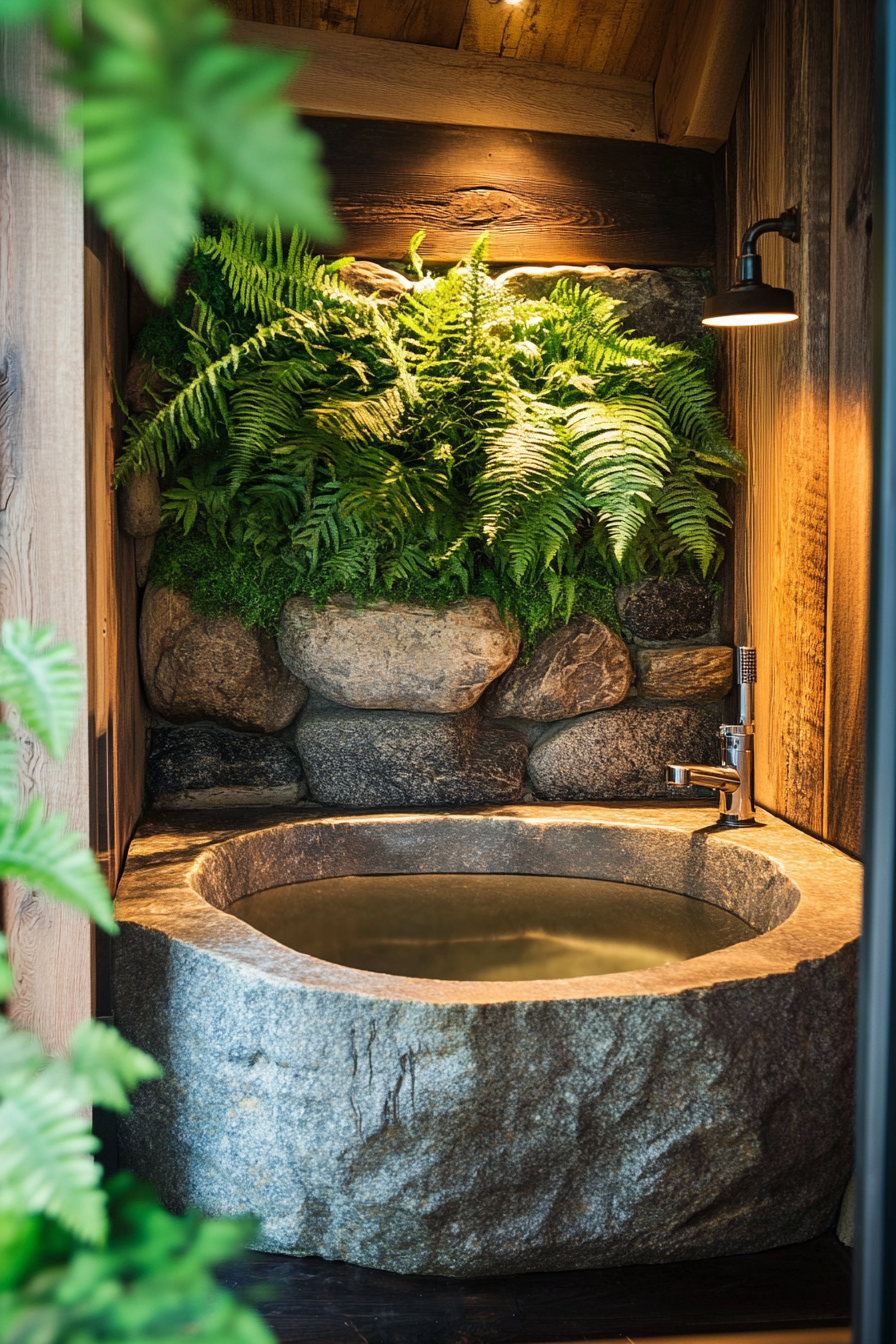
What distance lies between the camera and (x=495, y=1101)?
5.28ft

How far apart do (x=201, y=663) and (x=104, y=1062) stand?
2.19m

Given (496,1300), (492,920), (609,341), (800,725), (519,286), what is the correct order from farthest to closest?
(519,286)
(609,341)
(800,725)
(492,920)
(496,1300)

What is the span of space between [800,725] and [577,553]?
0.72 meters

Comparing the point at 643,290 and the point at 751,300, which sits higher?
the point at 643,290

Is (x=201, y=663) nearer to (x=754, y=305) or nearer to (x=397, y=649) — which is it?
(x=397, y=649)

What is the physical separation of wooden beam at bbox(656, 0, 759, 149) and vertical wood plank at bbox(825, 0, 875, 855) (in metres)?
0.45

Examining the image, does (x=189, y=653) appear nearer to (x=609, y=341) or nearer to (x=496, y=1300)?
(x=609, y=341)

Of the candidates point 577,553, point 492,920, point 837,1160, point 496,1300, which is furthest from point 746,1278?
point 577,553

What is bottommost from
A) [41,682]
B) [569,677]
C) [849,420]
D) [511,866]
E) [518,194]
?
[511,866]

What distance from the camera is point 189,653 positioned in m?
2.75

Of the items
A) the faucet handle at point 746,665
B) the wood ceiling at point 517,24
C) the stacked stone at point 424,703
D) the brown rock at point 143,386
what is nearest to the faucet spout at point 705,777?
the faucet handle at point 746,665

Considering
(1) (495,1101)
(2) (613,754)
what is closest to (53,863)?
(1) (495,1101)

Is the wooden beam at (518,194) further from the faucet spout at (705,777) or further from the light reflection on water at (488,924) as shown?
the light reflection on water at (488,924)

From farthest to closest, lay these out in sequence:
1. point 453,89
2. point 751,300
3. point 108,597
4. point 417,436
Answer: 1. point 453,89
2. point 417,436
3. point 751,300
4. point 108,597
